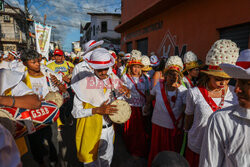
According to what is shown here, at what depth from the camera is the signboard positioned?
8.80m

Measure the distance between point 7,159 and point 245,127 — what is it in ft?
4.83

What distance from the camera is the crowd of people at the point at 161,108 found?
1.13 metres

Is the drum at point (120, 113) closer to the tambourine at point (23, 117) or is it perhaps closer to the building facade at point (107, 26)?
the tambourine at point (23, 117)

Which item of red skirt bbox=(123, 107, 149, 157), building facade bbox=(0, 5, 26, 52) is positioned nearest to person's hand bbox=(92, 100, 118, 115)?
red skirt bbox=(123, 107, 149, 157)

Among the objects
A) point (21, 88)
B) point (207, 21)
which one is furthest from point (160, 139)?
point (207, 21)

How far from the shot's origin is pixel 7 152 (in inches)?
24.5

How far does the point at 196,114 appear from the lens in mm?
1877

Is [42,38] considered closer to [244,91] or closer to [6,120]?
[6,120]

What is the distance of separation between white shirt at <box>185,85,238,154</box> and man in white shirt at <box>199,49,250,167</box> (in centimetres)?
55

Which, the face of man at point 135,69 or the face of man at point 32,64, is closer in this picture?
the face of man at point 32,64

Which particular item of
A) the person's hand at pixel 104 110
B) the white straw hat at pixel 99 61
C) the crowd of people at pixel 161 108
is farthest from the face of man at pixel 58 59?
the person's hand at pixel 104 110

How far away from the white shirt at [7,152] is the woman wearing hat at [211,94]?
71.6 inches

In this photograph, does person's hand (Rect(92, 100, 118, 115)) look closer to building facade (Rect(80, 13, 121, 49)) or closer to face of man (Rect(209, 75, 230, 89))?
face of man (Rect(209, 75, 230, 89))

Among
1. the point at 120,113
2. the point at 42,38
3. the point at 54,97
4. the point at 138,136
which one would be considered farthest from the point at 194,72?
the point at 42,38
